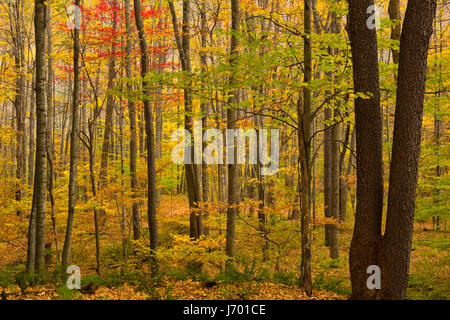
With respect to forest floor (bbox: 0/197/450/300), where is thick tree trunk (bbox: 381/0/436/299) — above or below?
Answer: above

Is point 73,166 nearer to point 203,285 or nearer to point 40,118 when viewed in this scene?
point 40,118

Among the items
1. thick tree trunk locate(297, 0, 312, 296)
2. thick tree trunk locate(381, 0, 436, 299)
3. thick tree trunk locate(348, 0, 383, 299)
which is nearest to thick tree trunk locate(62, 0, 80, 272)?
thick tree trunk locate(297, 0, 312, 296)

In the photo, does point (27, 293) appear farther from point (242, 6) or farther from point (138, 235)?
point (242, 6)

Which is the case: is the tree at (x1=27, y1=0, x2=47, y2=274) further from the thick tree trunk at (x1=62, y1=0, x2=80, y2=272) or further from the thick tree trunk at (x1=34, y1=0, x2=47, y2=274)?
the thick tree trunk at (x1=62, y1=0, x2=80, y2=272)

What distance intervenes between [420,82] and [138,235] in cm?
993

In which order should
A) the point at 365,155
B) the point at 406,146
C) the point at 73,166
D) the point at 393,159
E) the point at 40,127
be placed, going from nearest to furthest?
1. the point at 406,146
2. the point at 393,159
3. the point at 365,155
4. the point at 40,127
5. the point at 73,166

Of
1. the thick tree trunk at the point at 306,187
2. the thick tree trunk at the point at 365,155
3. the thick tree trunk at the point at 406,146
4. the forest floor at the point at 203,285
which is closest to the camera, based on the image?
the thick tree trunk at the point at 406,146

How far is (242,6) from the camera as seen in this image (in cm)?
1234

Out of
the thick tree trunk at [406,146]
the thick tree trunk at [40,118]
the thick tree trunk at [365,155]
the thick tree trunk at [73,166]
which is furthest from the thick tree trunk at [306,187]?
the thick tree trunk at [40,118]

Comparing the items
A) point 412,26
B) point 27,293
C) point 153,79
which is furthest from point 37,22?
point 412,26

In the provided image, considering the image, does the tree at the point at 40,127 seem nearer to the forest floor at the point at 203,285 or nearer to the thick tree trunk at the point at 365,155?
the forest floor at the point at 203,285

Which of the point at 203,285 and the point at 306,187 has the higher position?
the point at 306,187

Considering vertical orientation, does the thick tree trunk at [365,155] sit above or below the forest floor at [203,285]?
above

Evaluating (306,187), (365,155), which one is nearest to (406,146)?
(365,155)
